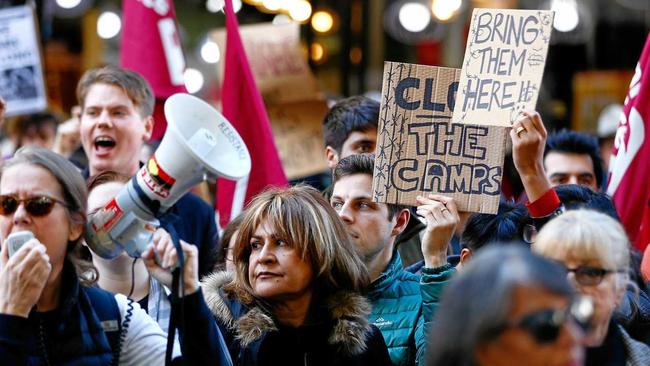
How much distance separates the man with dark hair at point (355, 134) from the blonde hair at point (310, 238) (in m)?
1.34

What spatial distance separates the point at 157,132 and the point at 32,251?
3.34m

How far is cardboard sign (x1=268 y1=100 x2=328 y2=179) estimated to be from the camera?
7.56 m

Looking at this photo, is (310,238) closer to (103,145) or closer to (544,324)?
(103,145)

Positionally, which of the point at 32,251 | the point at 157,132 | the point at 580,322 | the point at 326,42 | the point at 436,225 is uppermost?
the point at 580,322

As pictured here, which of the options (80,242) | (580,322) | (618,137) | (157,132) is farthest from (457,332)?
(157,132)

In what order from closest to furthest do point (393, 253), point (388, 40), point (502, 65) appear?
point (502, 65) → point (393, 253) → point (388, 40)

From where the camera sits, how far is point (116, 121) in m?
6.09

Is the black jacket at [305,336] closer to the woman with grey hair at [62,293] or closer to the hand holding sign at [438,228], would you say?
the hand holding sign at [438,228]

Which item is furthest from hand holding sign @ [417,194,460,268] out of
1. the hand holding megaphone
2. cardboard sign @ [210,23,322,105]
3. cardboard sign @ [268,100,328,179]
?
cardboard sign @ [210,23,322,105]

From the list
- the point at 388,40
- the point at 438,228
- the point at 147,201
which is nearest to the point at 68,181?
the point at 147,201

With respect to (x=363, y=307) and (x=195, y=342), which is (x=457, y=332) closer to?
(x=195, y=342)

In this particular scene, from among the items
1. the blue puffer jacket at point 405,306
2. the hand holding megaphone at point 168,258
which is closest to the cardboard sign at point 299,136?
the blue puffer jacket at point 405,306

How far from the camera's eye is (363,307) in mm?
4477

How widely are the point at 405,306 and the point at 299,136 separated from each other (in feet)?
9.84
